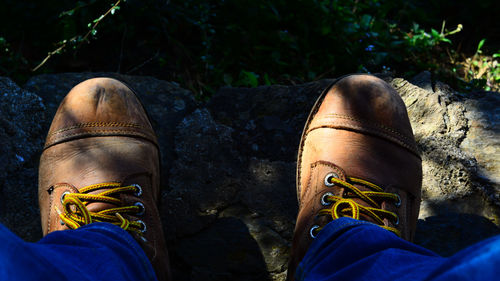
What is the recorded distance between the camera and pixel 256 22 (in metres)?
2.80

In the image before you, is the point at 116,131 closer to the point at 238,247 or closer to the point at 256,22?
the point at 238,247

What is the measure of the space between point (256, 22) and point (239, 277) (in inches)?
65.9

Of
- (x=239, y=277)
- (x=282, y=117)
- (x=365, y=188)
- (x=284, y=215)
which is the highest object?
(x=282, y=117)

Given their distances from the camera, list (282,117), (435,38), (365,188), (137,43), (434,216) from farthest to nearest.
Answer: (435,38) < (137,43) < (282,117) < (434,216) < (365,188)

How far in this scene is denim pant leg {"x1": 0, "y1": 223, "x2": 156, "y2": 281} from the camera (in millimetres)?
869

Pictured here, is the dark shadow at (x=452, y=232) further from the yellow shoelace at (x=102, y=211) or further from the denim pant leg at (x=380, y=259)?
the yellow shoelace at (x=102, y=211)

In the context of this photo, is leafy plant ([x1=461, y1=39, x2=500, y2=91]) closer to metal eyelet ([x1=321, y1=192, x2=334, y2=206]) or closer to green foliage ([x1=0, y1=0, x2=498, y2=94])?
green foliage ([x1=0, y1=0, x2=498, y2=94])

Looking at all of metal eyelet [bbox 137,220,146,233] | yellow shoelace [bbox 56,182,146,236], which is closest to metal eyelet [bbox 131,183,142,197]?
yellow shoelace [bbox 56,182,146,236]

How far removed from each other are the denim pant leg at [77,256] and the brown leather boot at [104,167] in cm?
20

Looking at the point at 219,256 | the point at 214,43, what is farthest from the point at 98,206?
the point at 214,43

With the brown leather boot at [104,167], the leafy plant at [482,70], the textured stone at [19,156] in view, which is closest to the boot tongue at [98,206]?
the brown leather boot at [104,167]

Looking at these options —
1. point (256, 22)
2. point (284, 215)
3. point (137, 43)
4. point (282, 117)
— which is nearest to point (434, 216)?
point (284, 215)

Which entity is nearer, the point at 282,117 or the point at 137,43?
the point at 282,117

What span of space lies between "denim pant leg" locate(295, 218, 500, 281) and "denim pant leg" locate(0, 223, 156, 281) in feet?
1.83
